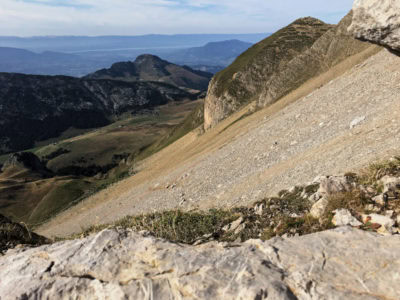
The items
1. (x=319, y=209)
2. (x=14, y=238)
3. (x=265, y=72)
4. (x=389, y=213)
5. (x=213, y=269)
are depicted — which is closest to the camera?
(x=213, y=269)

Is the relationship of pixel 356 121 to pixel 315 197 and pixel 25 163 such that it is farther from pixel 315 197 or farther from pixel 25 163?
pixel 25 163

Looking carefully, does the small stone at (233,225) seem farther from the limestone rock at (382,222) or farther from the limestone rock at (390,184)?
the limestone rock at (390,184)

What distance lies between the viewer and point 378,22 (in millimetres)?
9180

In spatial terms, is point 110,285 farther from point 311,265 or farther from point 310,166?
point 310,166

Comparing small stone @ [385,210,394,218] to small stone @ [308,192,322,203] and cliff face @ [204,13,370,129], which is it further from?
cliff face @ [204,13,370,129]

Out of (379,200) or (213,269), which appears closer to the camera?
(213,269)

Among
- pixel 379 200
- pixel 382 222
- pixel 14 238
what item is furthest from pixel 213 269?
pixel 14 238

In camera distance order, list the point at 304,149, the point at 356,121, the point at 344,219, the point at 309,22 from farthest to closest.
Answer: the point at 309,22 → the point at 304,149 → the point at 356,121 → the point at 344,219

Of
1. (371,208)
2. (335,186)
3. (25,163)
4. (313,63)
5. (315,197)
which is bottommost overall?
(25,163)

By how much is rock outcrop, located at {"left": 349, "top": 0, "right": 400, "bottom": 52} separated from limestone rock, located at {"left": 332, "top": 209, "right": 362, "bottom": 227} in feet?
19.8

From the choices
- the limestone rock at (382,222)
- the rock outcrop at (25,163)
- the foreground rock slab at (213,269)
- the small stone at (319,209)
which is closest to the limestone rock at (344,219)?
the limestone rock at (382,222)

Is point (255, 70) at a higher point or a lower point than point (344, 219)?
higher

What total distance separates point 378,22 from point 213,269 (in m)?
9.44

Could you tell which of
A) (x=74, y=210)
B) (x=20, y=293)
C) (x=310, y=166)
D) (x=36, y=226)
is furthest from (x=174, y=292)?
(x=36, y=226)
